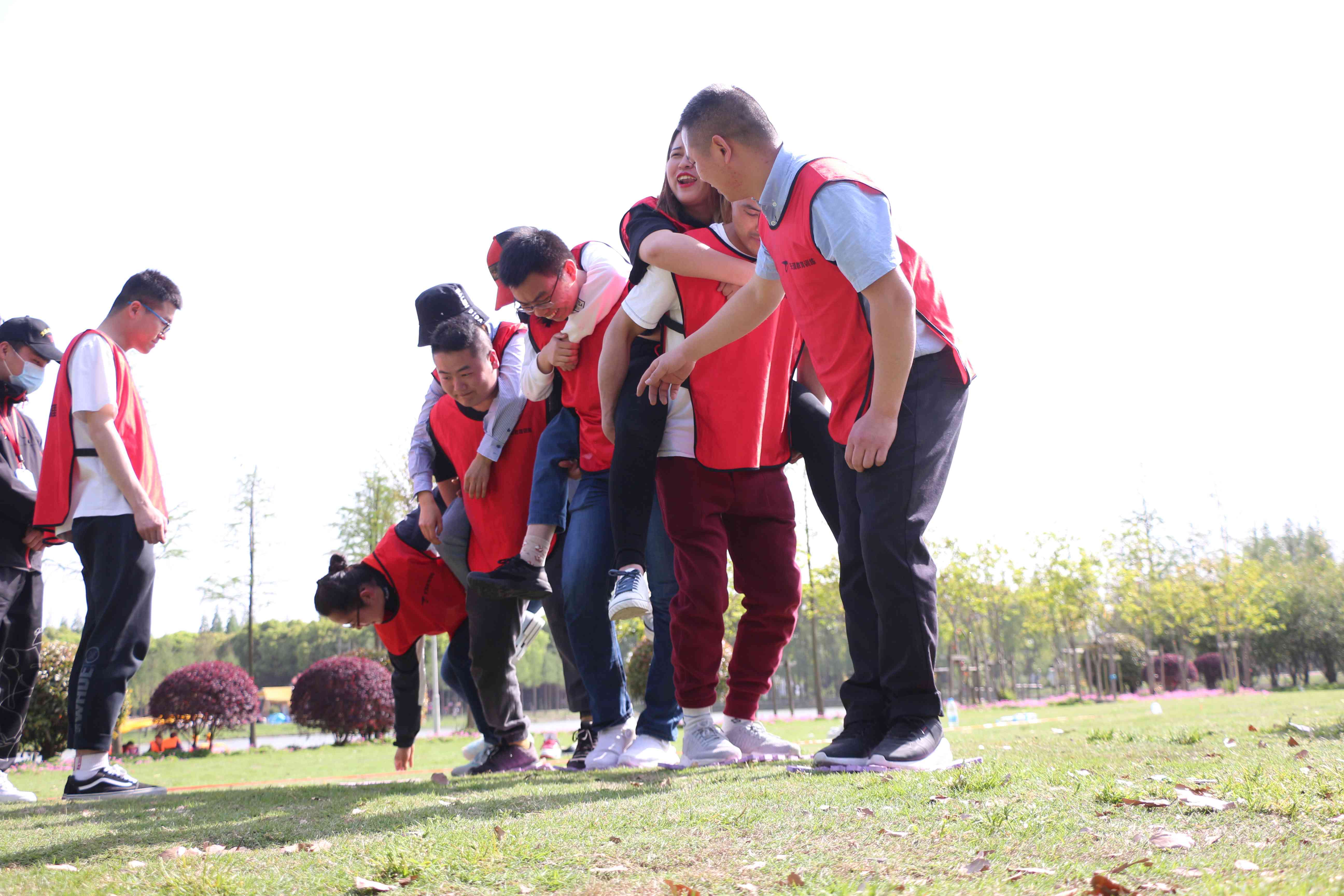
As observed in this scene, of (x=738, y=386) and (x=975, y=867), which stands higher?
(x=738, y=386)

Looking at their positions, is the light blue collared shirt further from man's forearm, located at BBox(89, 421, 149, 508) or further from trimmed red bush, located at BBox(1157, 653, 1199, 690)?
trimmed red bush, located at BBox(1157, 653, 1199, 690)

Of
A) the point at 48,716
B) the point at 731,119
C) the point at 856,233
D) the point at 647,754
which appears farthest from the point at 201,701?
the point at 856,233

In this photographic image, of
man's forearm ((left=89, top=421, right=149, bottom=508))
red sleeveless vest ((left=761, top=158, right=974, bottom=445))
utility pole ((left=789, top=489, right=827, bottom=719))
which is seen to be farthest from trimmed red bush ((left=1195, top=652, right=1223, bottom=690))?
man's forearm ((left=89, top=421, right=149, bottom=508))

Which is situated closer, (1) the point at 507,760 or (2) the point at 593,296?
(2) the point at 593,296

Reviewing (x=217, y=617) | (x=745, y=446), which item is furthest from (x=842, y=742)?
(x=217, y=617)

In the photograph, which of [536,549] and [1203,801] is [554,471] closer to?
[536,549]

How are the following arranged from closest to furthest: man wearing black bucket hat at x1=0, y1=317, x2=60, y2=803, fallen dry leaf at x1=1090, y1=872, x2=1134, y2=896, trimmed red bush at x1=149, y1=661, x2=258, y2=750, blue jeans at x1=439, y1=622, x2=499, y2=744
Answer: fallen dry leaf at x1=1090, y1=872, x2=1134, y2=896 < man wearing black bucket hat at x1=0, y1=317, x2=60, y2=803 < blue jeans at x1=439, y1=622, x2=499, y2=744 < trimmed red bush at x1=149, y1=661, x2=258, y2=750

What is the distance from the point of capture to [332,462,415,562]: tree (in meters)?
23.9

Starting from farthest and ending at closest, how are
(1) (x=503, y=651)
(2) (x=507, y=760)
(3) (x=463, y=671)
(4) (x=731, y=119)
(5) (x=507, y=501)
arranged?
(3) (x=463, y=671) → (2) (x=507, y=760) → (1) (x=503, y=651) → (5) (x=507, y=501) → (4) (x=731, y=119)

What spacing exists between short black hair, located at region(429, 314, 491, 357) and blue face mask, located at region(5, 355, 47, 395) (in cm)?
220

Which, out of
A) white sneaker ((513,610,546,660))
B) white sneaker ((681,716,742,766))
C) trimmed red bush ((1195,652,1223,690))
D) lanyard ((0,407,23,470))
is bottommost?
trimmed red bush ((1195,652,1223,690))

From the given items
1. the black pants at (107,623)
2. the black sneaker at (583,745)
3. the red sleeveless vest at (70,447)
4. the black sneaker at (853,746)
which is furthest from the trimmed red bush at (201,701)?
the black sneaker at (853,746)

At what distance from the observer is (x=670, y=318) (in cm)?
394

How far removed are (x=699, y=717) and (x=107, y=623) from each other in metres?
2.55
